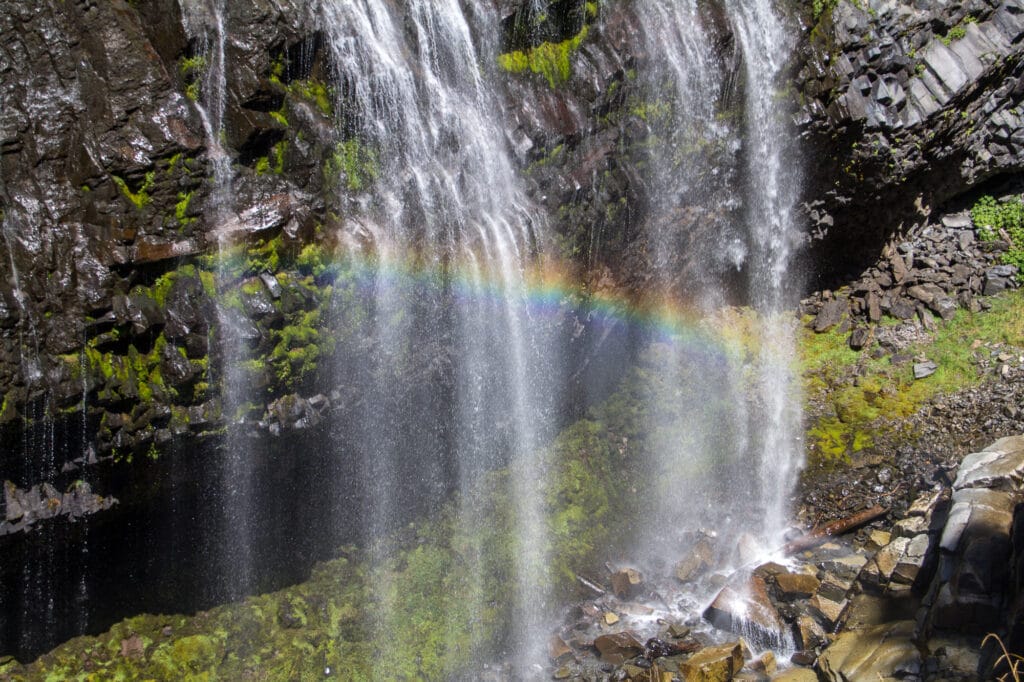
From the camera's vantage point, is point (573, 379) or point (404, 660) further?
point (573, 379)

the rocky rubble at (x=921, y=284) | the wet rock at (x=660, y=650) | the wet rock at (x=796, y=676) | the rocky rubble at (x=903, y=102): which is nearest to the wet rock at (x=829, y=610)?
the wet rock at (x=796, y=676)

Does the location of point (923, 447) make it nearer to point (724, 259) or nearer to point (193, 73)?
point (724, 259)

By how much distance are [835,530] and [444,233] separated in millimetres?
6666

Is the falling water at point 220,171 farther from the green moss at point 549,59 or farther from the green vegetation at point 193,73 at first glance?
the green moss at point 549,59

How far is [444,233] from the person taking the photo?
347 inches

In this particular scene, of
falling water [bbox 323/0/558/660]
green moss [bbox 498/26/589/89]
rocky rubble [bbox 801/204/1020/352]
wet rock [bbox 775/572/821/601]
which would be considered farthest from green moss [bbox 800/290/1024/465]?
green moss [bbox 498/26/589/89]

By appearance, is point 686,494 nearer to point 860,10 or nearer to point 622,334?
point 622,334

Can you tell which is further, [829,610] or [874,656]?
[829,610]

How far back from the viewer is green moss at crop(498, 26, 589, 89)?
9562mm

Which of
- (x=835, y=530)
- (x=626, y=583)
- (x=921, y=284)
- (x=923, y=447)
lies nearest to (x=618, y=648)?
(x=626, y=583)

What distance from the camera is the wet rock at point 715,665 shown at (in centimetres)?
809

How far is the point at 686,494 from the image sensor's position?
11172mm

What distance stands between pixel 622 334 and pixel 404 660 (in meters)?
5.59

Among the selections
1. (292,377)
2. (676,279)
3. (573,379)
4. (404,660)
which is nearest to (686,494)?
(573,379)
